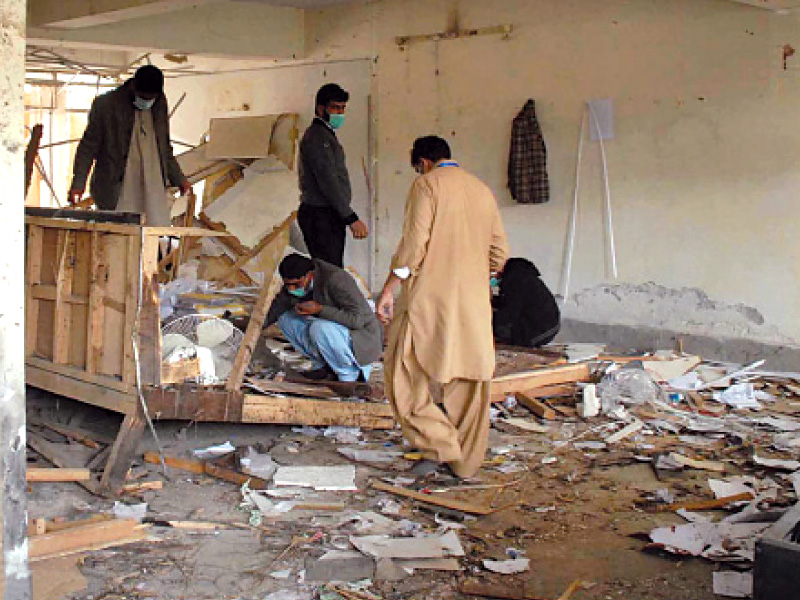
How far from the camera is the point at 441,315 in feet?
16.4

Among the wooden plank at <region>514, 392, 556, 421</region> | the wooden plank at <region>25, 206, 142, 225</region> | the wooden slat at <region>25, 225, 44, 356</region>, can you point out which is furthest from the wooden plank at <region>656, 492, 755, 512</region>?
the wooden slat at <region>25, 225, 44, 356</region>

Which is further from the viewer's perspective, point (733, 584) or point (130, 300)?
point (130, 300)

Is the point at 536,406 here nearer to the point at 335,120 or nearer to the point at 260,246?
the point at 335,120

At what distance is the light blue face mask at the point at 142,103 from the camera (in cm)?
706

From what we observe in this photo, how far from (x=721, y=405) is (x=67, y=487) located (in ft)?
14.9

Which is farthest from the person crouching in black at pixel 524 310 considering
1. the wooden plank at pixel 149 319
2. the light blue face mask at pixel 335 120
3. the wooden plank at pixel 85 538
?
the wooden plank at pixel 85 538

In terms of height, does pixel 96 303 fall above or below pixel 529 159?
below

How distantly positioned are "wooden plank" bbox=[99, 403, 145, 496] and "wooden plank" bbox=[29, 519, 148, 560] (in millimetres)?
586

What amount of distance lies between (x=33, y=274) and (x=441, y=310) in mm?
2418

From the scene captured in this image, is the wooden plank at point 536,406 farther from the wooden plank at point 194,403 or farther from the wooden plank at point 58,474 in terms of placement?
the wooden plank at point 58,474

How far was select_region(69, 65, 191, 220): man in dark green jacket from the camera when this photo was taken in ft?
23.1

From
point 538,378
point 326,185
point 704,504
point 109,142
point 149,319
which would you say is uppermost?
point 109,142

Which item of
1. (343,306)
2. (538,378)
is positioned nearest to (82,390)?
(343,306)

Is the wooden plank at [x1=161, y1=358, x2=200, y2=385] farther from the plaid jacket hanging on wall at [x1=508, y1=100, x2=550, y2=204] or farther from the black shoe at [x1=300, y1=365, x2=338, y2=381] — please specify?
the plaid jacket hanging on wall at [x1=508, y1=100, x2=550, y2=204]
